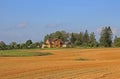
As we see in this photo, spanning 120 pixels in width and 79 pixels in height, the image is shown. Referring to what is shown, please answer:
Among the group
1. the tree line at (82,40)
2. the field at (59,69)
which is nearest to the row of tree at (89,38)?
the tree line at (82,40)

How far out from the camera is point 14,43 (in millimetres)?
126625

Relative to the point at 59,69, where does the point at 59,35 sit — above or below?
above

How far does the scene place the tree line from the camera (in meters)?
122

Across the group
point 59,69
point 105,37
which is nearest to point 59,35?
point 105,37

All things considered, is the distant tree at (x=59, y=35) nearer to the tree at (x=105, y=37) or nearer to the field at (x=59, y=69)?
the tree at (x=105, y=37)

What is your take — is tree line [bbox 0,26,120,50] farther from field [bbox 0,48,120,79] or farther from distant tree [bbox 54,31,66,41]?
field [bbox 0,48,120,79]

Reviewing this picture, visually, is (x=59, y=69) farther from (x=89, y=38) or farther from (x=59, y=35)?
(x=59, y=35)

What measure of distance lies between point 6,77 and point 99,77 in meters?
4.68

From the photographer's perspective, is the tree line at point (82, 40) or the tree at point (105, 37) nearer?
the tree line at point (82, 40)

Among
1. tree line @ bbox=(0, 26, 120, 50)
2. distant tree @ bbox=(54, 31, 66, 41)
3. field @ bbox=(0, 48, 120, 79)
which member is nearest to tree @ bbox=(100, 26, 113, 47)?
tree line @ bbox=(0, 26, 120, 50)

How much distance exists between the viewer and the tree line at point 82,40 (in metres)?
122

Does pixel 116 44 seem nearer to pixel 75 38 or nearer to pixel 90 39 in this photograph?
pixel 90 39

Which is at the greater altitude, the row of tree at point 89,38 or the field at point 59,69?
the row of tree at point 89,38

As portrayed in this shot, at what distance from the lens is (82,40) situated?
536ft
